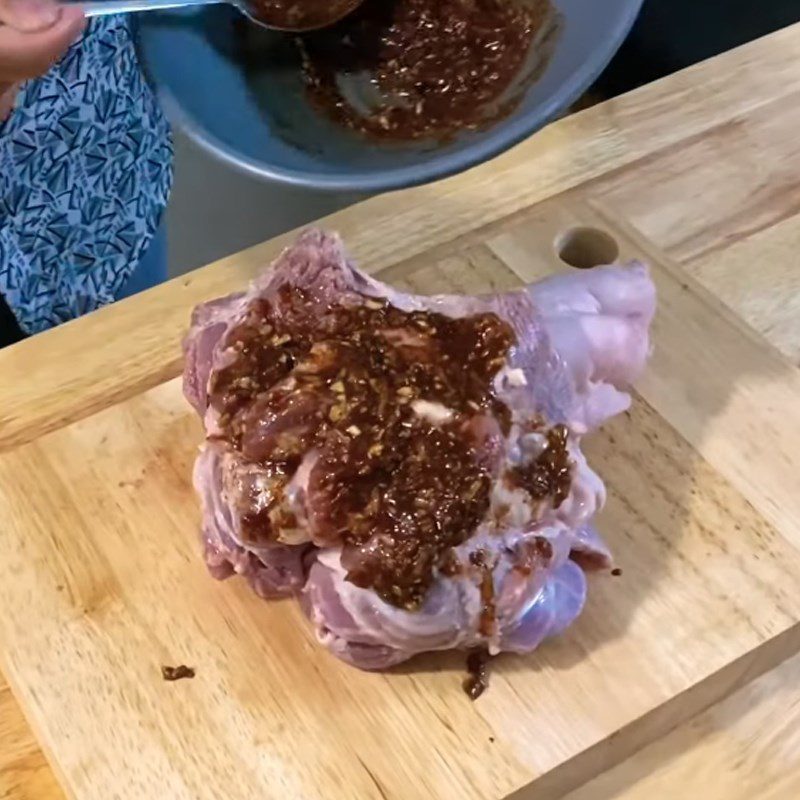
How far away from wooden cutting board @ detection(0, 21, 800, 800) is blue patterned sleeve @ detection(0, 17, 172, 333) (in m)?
0.19

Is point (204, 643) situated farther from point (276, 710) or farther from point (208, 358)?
point (208, 358)

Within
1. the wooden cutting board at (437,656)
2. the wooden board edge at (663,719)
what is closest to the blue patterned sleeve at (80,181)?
the wooden cutting board at (437,656)

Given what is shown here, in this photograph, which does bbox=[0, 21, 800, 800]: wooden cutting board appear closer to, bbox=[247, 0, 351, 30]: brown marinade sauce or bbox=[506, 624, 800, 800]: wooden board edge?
bbox=[506, 624, 800, 800]: wooden board edge

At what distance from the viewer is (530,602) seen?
45.2 inches

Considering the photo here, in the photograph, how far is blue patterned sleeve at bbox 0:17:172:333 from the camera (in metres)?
1.59

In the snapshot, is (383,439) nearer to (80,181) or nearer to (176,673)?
(176,673)

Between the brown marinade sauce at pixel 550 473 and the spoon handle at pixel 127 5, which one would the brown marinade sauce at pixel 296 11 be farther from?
the brown marinade sauce at pixel 550 473

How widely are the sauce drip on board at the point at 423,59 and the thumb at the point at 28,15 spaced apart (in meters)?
0.28

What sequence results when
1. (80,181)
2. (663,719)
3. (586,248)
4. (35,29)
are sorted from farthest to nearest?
(80,181), (586,248), (663,719), (35,29)

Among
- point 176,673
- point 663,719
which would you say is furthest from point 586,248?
point 176,673

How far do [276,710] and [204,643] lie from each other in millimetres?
107

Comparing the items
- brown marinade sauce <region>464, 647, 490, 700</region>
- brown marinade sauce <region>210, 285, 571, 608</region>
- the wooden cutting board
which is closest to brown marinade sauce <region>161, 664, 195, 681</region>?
the wooden cutting board

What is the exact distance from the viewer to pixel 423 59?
1.25m

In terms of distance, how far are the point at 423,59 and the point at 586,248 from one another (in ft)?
1.37
